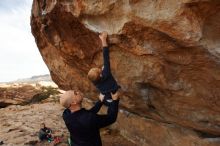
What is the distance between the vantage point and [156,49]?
557 centimetres

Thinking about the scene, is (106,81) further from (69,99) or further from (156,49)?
(156,49)

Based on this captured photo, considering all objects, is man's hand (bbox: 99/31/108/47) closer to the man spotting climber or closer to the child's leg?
the child's leg

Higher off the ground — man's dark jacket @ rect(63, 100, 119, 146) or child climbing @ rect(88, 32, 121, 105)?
child climbing @ rect(88, 32, 121, 105)

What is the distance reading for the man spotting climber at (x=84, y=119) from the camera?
16.1ft

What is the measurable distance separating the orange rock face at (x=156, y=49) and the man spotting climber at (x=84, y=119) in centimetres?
113

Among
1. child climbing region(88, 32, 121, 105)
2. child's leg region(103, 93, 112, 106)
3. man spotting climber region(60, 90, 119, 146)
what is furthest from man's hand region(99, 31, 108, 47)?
man spotting climber region(60, 90, 119, 146)

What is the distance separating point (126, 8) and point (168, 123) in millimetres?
2789

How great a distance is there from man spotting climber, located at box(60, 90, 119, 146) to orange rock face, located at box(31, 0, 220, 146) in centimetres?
113

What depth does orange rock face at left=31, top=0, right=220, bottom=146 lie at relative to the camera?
4.85 meters

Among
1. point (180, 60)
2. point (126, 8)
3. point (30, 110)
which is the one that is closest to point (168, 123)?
point (180, 60)

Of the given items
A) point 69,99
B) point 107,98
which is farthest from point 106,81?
point 69,99

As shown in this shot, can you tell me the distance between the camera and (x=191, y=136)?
6602mm

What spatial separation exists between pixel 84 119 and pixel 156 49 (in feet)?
5.33

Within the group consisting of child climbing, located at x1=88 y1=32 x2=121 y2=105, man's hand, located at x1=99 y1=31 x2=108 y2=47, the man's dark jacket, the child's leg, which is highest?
man's hand, located at x1=99 y1=31 x2=108 y2=47
